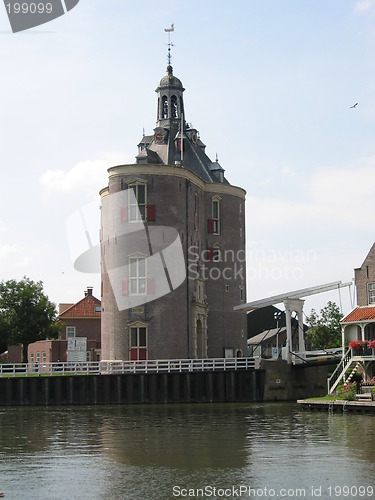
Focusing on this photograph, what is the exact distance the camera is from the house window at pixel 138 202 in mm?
58281

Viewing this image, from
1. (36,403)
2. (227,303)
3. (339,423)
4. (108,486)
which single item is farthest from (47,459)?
(227,303)

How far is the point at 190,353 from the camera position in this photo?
59.9 metres

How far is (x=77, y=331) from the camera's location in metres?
82.8

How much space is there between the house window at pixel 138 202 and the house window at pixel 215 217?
9.08 metres

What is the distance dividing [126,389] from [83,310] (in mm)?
31261

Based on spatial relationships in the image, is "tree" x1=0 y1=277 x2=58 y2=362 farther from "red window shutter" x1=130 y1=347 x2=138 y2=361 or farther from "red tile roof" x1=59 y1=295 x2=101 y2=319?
"red window shutter" x1=130 y1=347 x2=138 y2=361

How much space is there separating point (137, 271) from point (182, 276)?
3446 mm

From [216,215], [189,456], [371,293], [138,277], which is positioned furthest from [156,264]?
[189,456]

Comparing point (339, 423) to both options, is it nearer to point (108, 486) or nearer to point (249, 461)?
point (249, 461)

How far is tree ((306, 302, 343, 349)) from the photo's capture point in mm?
79875

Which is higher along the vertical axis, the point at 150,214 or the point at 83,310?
the point at 150,214

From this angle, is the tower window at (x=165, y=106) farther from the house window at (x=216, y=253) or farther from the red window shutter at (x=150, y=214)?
the red window shutter at (x=150, y=214)

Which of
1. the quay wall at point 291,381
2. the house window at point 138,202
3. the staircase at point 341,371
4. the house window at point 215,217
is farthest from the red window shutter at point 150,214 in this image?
the staircase at point 341,371

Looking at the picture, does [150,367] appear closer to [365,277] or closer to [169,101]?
[365,277]
